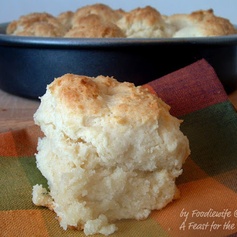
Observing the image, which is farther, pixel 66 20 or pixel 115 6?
pixel 115 6

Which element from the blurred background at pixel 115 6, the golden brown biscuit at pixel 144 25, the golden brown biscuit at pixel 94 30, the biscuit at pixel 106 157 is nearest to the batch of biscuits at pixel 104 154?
the biscuit at pixel 106 157

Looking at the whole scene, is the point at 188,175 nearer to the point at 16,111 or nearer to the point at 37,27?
the point at 16,111

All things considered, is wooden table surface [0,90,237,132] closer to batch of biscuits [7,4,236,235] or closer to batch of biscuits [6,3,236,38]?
batch of biscuits [6,3,236,38]

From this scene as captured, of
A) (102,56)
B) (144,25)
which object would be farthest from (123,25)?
(102,56)

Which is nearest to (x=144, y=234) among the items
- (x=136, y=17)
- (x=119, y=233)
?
(x=119, y=233)

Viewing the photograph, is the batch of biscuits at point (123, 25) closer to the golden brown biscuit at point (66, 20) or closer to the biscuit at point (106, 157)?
the golden brown biscuit at point (66, 20)

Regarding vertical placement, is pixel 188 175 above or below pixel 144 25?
below
